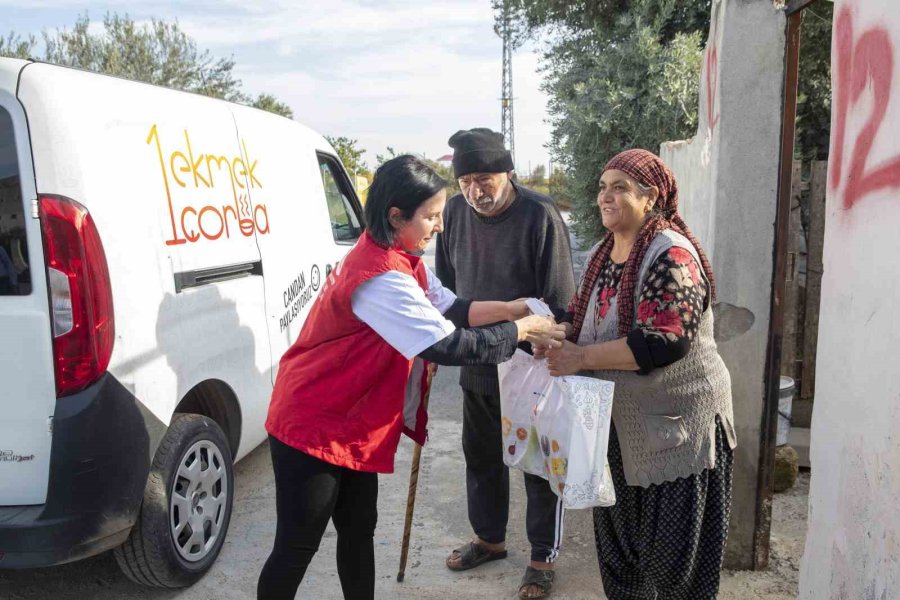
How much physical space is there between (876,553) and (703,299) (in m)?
0.82

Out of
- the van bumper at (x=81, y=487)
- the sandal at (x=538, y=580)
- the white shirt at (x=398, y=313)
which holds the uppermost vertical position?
the white shirt at (x=398, y=313)

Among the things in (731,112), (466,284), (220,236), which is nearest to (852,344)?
(731,112)

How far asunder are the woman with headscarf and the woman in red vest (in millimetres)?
282

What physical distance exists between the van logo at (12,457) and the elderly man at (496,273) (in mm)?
1716

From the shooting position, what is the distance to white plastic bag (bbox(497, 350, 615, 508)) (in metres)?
2.36

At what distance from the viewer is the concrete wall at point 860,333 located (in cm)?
183

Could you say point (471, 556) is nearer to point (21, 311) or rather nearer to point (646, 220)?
point (646, 220)

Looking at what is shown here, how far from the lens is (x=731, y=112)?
3043 mm

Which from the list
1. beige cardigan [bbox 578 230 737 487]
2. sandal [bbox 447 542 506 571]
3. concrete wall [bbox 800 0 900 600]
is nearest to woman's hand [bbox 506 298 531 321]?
beige cardigan [bbox 578 230 737 487]

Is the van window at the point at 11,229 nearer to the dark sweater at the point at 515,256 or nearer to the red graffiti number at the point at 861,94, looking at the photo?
the dark sweater at the point at 515,256

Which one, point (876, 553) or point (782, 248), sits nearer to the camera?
point (876, 553)

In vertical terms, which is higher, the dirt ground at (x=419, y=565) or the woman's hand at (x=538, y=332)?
the woman's hand at (x=538, y=332)

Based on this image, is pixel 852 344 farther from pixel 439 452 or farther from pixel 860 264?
pixel 439 452

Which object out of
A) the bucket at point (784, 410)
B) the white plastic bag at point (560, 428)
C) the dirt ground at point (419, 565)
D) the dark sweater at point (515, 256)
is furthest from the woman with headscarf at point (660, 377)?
the bucket at point (784, 410)
